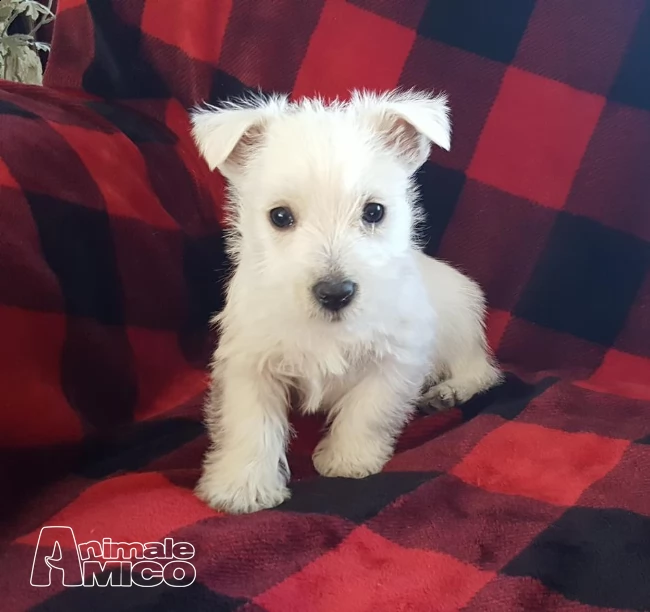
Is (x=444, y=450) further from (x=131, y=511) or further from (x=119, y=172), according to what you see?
(x=119, y=172)

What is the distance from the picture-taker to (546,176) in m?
2.22

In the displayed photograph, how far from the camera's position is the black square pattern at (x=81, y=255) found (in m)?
1.82

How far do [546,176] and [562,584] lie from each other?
125cm

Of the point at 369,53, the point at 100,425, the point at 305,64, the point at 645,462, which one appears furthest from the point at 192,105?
the point at 645,462

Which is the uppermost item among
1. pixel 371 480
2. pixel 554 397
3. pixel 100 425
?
pixel 554 397

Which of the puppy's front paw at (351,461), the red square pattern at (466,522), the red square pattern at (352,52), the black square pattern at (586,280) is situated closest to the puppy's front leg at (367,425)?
the puppy's front paw at (351,461)

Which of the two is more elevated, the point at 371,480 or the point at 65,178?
the point at 65,178

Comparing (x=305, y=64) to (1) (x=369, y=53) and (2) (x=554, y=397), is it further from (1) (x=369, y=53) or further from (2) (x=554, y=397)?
(2) (x=554, y=397)

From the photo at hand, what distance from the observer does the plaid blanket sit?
1.40 metres

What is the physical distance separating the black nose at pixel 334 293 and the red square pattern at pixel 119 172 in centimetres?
76

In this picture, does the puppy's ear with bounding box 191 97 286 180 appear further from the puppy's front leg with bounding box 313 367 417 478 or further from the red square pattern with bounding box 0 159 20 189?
the puppy's front leg with bounding box 313 367 417 478

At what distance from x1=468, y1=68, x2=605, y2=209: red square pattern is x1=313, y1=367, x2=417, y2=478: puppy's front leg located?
0.73m

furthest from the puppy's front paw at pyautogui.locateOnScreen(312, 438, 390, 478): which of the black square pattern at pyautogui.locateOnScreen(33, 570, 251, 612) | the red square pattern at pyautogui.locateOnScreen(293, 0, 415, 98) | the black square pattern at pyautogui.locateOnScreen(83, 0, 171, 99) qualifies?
the black square pattern at pyautogui.locateOnScreen(83, 0, 171, 99)

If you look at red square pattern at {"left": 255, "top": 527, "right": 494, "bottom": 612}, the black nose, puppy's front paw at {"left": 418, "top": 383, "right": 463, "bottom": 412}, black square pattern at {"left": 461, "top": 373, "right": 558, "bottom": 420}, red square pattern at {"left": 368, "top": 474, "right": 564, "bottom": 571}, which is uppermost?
the black nose
